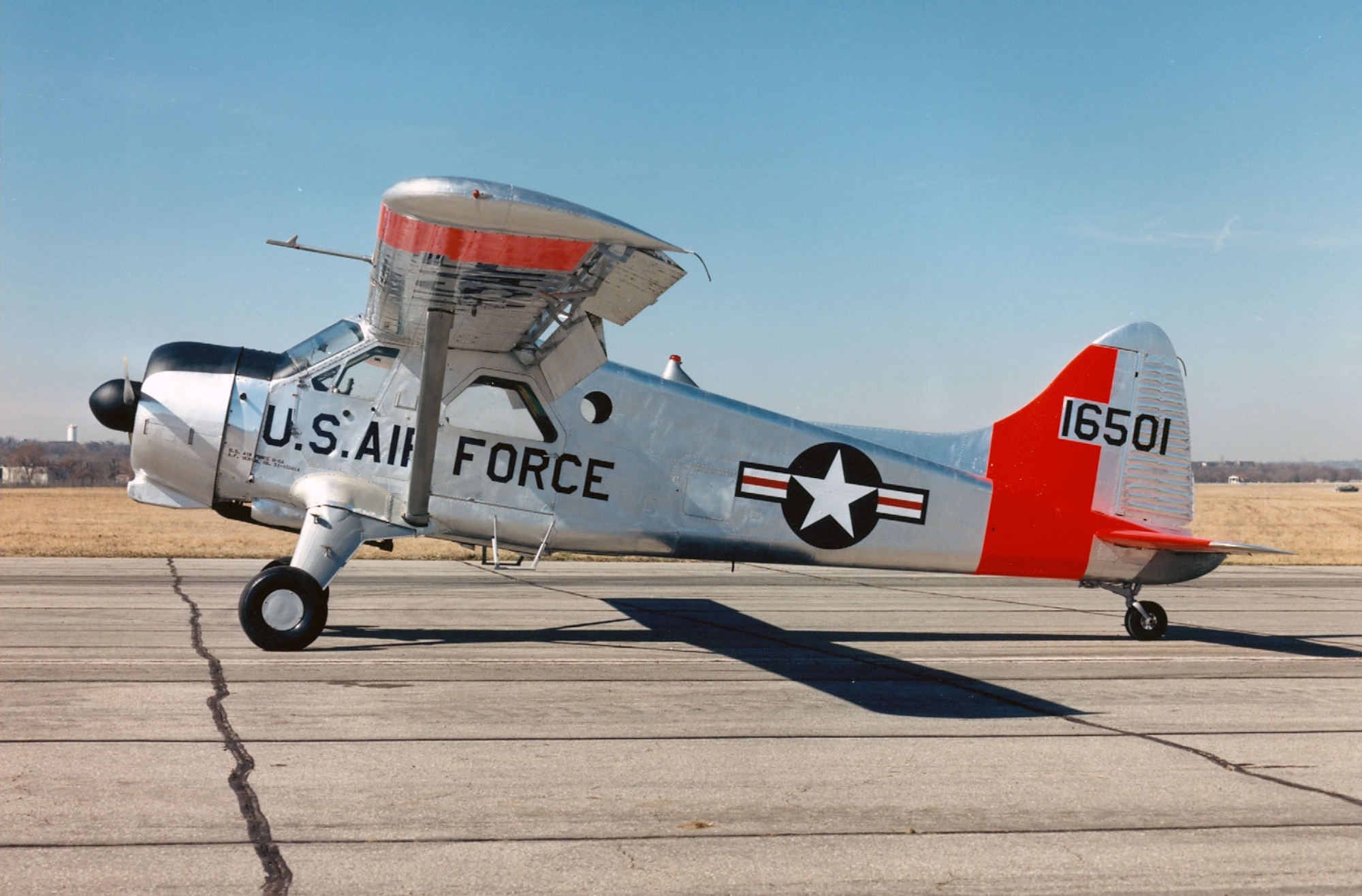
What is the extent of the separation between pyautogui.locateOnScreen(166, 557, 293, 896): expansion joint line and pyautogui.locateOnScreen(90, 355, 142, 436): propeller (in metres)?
2.32

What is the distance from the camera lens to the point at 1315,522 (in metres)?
48.8

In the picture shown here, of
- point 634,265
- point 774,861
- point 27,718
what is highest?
point 634,265

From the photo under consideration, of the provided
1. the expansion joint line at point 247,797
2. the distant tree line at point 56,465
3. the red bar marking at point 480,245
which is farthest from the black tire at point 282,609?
the distant tree line at point 56,465

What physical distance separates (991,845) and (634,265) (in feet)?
13.3

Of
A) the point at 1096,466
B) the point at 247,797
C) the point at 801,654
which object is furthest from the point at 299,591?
the point at 1096,466

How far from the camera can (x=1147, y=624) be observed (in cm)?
1148

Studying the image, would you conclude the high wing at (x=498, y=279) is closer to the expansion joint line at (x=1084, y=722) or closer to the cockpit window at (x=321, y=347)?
the cockpit window at (x=321, y=347)

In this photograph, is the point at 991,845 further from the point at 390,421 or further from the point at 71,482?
the point at 71,482

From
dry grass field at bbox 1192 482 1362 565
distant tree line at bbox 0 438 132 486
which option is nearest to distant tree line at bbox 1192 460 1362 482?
dry grass field at bbox 1192 482 1362 565

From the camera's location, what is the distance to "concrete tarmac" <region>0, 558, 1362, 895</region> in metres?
4.14

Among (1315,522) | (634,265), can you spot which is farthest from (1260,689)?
(1315,522)

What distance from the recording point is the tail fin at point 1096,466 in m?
11.0

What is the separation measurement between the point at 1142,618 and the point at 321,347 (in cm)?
871

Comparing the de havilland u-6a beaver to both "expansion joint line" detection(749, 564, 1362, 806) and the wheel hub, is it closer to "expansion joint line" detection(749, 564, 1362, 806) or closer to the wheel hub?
the wheel hub
